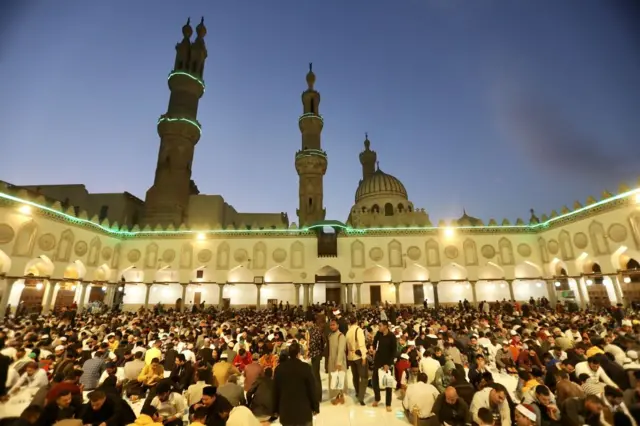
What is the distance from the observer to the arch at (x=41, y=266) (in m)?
20.3

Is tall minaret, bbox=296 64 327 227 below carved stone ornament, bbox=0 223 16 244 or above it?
above

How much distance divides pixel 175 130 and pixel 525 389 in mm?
33454

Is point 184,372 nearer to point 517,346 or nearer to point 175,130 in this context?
point 517,346

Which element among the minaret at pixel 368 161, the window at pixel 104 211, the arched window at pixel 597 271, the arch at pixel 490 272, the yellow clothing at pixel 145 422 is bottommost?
the yellow clothing at pixel 145 422

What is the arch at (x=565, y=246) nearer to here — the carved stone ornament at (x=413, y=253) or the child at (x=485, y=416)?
the carved stone ornament at (x=413, y=253)

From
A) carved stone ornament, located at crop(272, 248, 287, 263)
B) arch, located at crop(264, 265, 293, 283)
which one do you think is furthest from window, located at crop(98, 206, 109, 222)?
carved stone ornament, located at crop(272, 248, 287, 263)

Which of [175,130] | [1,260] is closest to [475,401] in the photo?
[1,260]

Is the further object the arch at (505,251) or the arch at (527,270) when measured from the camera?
the arch at (505,251)

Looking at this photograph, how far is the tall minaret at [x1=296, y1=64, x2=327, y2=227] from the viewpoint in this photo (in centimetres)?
3123

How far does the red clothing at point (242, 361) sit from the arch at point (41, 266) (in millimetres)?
19220

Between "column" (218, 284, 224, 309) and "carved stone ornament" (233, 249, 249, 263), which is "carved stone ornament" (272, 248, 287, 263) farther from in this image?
"column" (218, 284, 224, 309)

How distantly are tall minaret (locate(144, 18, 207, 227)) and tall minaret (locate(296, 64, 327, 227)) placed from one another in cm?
1101

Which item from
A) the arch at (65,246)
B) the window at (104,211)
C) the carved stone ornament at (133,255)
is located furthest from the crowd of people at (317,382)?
the window at (104,211)

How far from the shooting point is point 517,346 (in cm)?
873
